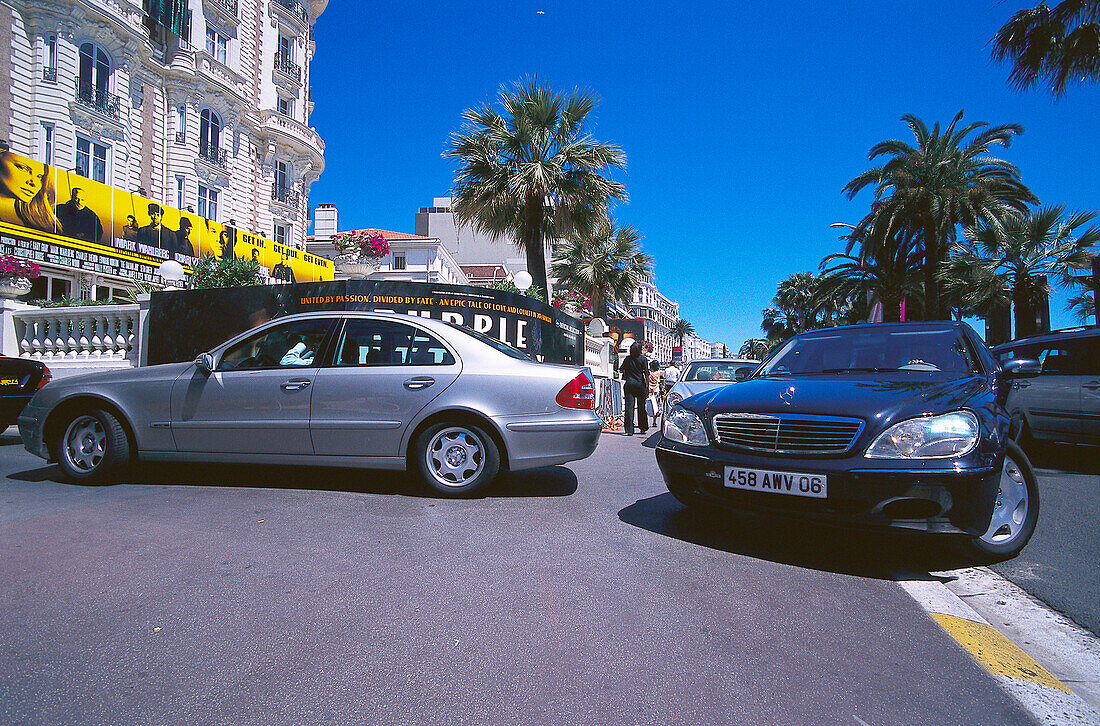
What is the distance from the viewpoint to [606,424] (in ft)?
41.0

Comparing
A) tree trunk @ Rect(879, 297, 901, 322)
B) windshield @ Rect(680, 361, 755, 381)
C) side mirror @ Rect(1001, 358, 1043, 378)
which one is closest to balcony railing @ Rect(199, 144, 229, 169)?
windshield @ Rect(680, 361, 755, 381)

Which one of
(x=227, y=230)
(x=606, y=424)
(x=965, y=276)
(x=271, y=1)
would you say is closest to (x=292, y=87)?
(x=271, y=1)

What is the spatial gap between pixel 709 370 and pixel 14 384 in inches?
383

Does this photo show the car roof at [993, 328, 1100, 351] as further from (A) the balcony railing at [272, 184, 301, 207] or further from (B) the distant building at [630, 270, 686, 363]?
(B) the distant building at [630, 270, 686, 363]

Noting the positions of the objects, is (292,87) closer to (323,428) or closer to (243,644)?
(323,428)

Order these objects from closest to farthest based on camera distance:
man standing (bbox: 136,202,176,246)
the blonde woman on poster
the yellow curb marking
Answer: the yellow curb marking, the blonde woman on poster, man standing (bbox: 136,202,176,246)

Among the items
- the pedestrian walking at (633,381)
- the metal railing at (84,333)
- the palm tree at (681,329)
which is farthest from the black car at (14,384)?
the palm tree at (681,329)

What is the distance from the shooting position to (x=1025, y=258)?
72.4 ft

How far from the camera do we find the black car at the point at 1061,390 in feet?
23.2

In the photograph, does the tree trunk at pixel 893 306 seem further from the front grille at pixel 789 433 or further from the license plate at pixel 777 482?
the license plate at pixel 777 482

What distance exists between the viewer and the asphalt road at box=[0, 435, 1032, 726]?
6.50ft

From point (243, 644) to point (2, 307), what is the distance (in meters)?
11.9

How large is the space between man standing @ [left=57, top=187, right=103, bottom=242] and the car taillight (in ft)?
68.8

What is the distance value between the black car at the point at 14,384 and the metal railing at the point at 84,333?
10.3 feet
